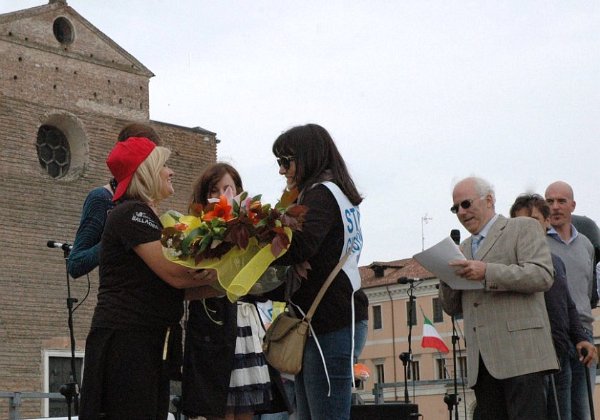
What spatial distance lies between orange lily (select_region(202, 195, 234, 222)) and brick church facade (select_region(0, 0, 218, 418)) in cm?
2049

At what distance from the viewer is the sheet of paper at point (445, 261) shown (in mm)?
6160

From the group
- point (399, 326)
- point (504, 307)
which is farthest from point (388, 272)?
point (504, 307)

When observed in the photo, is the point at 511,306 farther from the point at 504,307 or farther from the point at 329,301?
the point at 329,301

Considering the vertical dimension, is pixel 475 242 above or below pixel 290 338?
above

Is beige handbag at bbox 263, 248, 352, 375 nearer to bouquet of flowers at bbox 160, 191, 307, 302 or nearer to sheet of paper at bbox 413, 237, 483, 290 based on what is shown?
bouquet of flowers at bbox 160, 191, 307, 302

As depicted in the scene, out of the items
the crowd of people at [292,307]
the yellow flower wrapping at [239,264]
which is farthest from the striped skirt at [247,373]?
the yellow flower wrapping at [239,264]

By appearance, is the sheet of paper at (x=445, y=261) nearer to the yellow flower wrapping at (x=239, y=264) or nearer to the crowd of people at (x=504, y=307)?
the crowd of people at (x=504, y=307)

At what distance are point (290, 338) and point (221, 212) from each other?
0.68 m

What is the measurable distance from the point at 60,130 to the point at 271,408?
22.9 m

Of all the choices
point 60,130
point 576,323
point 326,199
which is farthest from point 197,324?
point 60,130

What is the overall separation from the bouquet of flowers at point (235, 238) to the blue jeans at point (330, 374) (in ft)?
1.59

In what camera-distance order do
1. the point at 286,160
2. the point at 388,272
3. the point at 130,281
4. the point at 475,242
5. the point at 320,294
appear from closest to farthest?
the point at 130,281, the point at 320,294, the point at 286,160, the point at 475,242, the point at 388,272

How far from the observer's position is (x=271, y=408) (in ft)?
19.5

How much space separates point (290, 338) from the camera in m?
5.02
